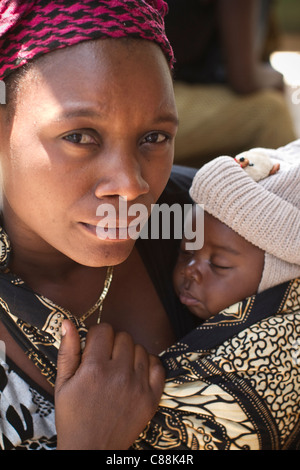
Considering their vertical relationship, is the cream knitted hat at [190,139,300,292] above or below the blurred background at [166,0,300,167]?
below

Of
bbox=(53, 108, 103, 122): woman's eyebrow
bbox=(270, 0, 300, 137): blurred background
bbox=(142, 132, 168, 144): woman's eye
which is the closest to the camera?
bbox=(53, 108, 103, 122): woman's eyebrow

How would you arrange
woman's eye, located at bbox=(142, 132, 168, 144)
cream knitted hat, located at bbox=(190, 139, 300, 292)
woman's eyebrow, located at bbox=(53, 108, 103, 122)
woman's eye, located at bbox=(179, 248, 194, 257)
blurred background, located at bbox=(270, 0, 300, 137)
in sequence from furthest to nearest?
blurred background, located at bbox=(270, 0, 300, 137) < woman's eye, located at bbox=(179, 248, 194, 257) < cream knitted hat, located at bbox=(190, 139, 300, 292) < woman's eye, located at bbox=(142, 132, 168, 144) < woman's eyebrow, located at bbox=(53, 108, 103, 122)

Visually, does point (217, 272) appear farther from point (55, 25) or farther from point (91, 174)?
point (55, 25)

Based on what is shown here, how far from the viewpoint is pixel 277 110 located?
286 centimetres

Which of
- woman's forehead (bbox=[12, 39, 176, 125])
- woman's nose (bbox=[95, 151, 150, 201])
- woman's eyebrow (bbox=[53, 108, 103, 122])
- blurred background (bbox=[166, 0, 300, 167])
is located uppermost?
blurred background (bbox=[166, 0, 300, 167])

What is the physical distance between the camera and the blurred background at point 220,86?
106 inches

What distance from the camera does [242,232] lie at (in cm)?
136

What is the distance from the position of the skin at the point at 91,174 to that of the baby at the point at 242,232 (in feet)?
0.86

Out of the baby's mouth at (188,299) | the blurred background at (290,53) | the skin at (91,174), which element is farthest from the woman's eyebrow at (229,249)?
the blurred background at (290,53)

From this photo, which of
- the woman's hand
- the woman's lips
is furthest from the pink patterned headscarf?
the woman's hand

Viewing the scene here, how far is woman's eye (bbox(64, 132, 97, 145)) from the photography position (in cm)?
101

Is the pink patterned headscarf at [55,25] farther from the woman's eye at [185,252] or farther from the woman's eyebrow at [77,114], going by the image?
the woman's eye at [185,252]

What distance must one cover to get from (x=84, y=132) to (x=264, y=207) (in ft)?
1.76

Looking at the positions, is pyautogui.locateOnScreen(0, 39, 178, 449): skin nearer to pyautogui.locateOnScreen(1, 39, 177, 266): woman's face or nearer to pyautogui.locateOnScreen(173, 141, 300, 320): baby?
pyautogui.locateOnScreen(1, 39, 177, 266): woman's face
